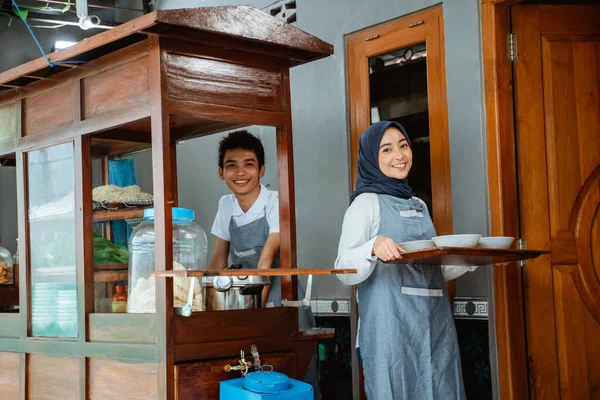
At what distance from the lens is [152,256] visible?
3471mm

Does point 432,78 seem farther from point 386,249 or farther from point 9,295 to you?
point 9,295

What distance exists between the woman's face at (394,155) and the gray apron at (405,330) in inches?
5.1

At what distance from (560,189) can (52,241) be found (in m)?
2.61

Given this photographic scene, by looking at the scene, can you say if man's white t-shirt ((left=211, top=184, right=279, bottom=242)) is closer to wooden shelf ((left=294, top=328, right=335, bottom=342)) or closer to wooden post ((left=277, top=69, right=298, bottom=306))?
wooden post ((left=277, top=69, right=298, bottom=306))

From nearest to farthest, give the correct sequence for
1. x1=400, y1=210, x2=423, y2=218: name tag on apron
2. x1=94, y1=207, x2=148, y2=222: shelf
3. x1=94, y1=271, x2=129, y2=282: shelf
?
x1=400, y1=210, x2=423, y2=218: name tag on apron, x1=94, y1=271, x2=129, y2=282: shelf, x1=94, y1=207, x2=148, y2=222: shelf

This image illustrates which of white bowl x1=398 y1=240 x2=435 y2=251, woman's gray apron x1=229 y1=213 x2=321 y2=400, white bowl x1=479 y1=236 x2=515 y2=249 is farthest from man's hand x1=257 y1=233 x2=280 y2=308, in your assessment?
white bowl x1=479 y1=236 x2=515 y2=249

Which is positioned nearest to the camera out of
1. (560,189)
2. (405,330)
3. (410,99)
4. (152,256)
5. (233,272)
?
(233,272)

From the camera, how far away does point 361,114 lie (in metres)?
4.70

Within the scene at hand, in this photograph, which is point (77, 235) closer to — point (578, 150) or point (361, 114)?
point (361, 114)

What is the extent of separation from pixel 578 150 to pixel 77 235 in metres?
2.59

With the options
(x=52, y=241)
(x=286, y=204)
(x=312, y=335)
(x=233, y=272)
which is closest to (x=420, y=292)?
(x=312, y=335)

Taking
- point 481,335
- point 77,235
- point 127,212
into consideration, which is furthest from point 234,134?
point 481,335

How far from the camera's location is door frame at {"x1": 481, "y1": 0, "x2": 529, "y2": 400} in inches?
152

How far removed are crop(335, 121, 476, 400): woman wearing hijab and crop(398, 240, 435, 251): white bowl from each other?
0.10m
